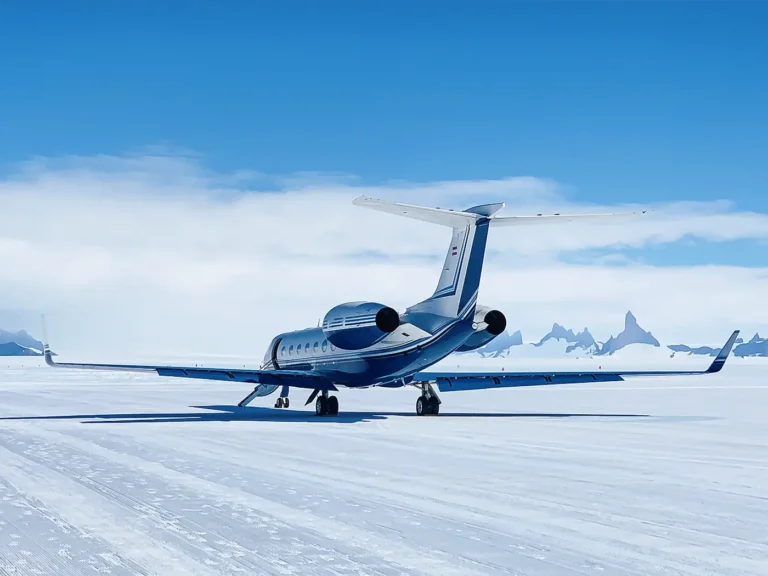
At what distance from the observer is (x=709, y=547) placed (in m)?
7.67

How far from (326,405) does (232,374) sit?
3.72m

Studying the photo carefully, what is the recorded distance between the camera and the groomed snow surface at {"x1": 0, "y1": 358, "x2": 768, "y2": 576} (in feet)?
23.7

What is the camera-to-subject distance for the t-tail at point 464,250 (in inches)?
923

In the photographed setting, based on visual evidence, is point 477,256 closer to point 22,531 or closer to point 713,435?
point 713,435

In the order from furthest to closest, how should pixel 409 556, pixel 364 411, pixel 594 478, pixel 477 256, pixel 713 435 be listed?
pixel 364 411 < pixel 477 256 < pixel 713 435 < pixel 594 478 < pixel 409 556

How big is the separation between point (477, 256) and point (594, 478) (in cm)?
1221

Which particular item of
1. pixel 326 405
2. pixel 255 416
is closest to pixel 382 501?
pixel 326 405

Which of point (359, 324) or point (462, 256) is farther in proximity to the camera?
point (359, 324)

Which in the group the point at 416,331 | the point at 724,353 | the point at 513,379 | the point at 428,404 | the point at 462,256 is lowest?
the point at 428,404

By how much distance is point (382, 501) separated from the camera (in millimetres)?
10195

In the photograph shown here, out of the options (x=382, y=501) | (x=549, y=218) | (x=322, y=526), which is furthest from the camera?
(x=549, y=218)

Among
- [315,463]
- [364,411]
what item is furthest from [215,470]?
[364,411]

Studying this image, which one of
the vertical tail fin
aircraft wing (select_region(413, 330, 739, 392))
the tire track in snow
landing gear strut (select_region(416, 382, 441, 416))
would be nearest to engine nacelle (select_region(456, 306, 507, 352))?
the vertical tail fin

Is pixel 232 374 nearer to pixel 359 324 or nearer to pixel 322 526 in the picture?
pixel 359 324
